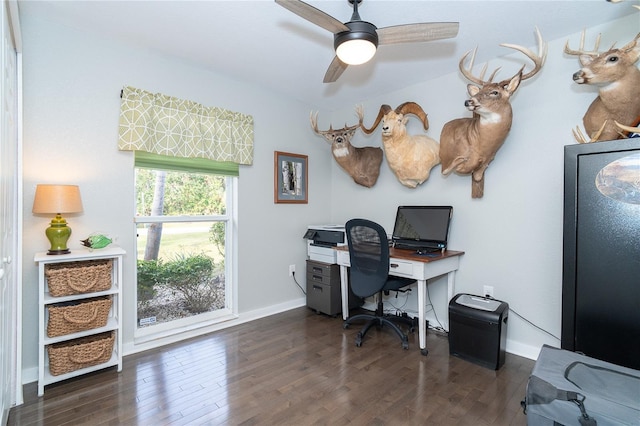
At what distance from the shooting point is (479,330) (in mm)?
2445

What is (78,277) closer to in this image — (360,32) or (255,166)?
(255,166)

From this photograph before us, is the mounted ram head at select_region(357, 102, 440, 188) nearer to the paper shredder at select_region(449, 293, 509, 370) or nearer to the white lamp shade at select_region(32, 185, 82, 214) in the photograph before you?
the paper shredder at select_region(449, 293, 509, 370)

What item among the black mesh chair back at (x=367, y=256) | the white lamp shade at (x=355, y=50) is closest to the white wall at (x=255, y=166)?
the black mesh chair back at (x=367, y=256)

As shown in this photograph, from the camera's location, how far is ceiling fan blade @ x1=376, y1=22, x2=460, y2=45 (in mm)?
1829

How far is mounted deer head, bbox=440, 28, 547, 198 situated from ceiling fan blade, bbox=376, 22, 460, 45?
581 mm

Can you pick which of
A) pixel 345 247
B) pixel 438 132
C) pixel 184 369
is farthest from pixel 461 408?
pixel 438 132

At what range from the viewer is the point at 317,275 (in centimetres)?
361

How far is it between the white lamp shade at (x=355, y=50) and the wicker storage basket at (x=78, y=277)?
2.18 meters

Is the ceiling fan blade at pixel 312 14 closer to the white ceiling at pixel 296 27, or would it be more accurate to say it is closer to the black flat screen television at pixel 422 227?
the white ceiling at pixel 296 27

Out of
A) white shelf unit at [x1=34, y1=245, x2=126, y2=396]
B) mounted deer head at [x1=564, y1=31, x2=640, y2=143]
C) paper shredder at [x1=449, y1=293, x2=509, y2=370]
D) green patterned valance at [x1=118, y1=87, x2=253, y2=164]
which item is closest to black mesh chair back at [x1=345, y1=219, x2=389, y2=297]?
paper shredder at [x1=449, y1=293, x2=509, y2=370]

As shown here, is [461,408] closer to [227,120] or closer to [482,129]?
[482,129]

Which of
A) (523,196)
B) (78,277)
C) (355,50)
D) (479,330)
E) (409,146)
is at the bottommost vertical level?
(479,330)

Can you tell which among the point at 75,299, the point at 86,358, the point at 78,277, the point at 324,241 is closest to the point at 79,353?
the point at 86,358

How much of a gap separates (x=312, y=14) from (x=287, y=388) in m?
2.29
